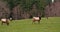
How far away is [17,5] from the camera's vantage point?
75.2 metres

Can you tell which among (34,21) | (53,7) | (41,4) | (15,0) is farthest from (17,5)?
(34,21)

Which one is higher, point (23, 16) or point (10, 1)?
point (10, 1)

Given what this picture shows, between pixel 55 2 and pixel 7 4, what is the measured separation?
1979cm

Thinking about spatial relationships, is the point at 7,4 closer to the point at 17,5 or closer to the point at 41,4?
the point at 17,5

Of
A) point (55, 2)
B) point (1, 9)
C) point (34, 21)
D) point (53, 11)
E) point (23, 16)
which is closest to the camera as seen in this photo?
point (34, 21)

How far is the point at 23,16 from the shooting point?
71.7 m

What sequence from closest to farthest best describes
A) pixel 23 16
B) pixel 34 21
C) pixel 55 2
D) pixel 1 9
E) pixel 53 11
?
pixel 34 21 → pixel 1 9 → pixel 23 16 → pixel 53 11 → pixel 55 2

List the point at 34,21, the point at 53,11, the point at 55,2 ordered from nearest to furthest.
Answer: the point at 34,21 < the point at 53,11 < the point at 55,2

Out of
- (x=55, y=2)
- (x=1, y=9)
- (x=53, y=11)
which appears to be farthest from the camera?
(x=55, y=2)

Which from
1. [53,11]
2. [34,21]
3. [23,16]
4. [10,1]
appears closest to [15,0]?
[10,1]

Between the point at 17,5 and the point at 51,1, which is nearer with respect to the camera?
the point at 17,5

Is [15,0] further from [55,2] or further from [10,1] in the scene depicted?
[55,2]

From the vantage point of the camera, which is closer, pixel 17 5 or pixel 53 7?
pixel 17 5

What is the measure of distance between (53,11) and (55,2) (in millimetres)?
6511
